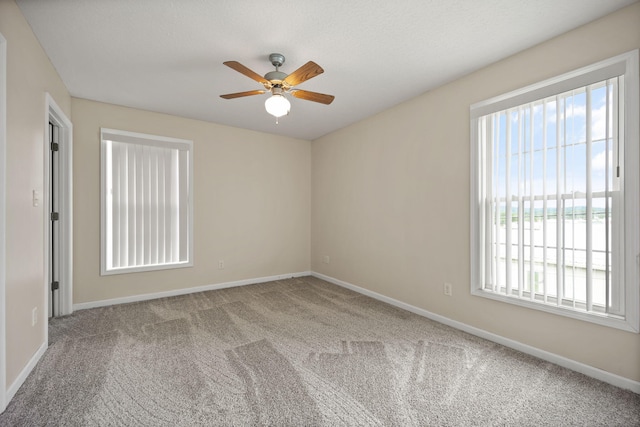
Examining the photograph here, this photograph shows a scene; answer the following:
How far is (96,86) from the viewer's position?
309cm

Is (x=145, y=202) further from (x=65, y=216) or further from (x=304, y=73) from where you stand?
(x=304, y=73)

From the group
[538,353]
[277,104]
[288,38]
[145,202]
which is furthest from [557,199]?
[145,202]

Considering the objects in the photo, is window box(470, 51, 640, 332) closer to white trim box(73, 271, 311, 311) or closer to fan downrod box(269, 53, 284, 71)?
fan downrod box(269, 53, 284, 71)

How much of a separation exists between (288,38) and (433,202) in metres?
2.19

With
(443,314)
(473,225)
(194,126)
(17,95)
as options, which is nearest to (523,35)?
(473,225)

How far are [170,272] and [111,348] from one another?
1.62 m


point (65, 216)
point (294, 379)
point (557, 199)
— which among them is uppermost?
point (557, 199)

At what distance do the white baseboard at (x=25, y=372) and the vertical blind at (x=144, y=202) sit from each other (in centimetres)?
144

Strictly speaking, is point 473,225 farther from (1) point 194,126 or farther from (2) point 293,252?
(1) point 194,126

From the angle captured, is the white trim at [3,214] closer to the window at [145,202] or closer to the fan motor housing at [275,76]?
the fan motor housing at [275,76]

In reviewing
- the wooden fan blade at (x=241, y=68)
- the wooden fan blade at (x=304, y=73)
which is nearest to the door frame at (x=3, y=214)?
the wooden fan blade at (x=241, y=68)

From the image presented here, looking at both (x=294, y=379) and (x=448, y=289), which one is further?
(x=448, y=289)

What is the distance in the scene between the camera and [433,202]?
3174 millimetres

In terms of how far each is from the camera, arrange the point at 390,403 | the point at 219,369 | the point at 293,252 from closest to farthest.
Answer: the point at 390,403 < the point at 219,369 < the point at 293,252
